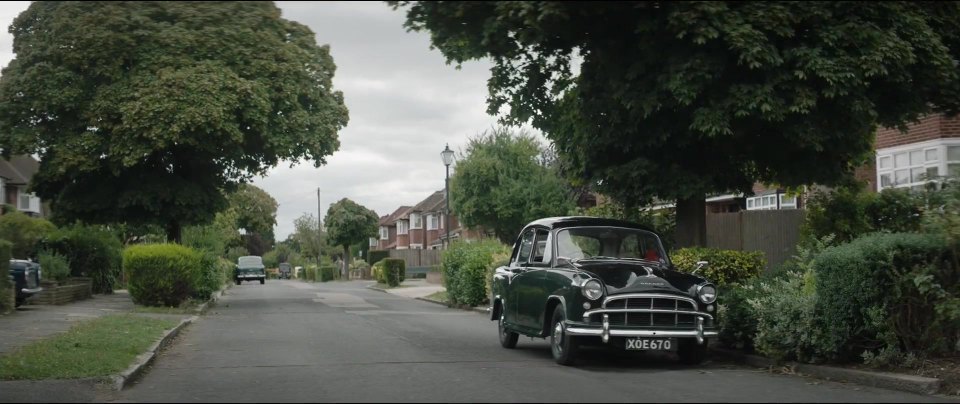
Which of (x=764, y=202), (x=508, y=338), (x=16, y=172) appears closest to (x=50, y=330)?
(x=508, y=338)

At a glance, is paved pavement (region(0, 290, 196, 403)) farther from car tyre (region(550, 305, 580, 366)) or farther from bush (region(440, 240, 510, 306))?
Answer: bush (region(440, 240, 510, 306))

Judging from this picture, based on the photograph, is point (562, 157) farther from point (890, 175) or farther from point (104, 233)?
point (104, 233)

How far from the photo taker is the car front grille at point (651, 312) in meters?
10.6

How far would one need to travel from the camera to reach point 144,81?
23078 mm

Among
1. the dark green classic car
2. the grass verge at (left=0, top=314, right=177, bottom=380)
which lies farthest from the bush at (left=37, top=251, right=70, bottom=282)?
the dark green classic car

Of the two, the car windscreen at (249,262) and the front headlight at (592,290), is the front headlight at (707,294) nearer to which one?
the front headlight at (592,290)

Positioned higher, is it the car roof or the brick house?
the brick house

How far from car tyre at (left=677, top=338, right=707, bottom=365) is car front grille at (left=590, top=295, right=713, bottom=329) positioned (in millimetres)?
445

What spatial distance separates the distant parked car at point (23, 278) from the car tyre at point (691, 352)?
49.5 feet

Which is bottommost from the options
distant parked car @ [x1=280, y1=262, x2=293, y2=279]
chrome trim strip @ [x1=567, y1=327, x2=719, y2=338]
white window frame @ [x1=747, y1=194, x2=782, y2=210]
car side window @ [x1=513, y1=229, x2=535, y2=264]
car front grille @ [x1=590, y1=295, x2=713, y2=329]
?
distant parked car @ [x1=280, y1=262, x2=293, y2=279]

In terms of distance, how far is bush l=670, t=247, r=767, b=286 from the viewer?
44.1ft

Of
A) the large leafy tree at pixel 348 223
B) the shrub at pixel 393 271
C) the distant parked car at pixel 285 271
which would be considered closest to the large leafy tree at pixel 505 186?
the shrub at pixel 393 271

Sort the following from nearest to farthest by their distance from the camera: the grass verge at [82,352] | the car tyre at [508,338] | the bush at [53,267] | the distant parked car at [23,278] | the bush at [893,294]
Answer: the bush at [893,294] → the grass verge at [82,352] → the car tyre at [508,338] → the distant parked car at [23,278] → the bush at [53,267]

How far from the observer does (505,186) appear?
40.8 meters
